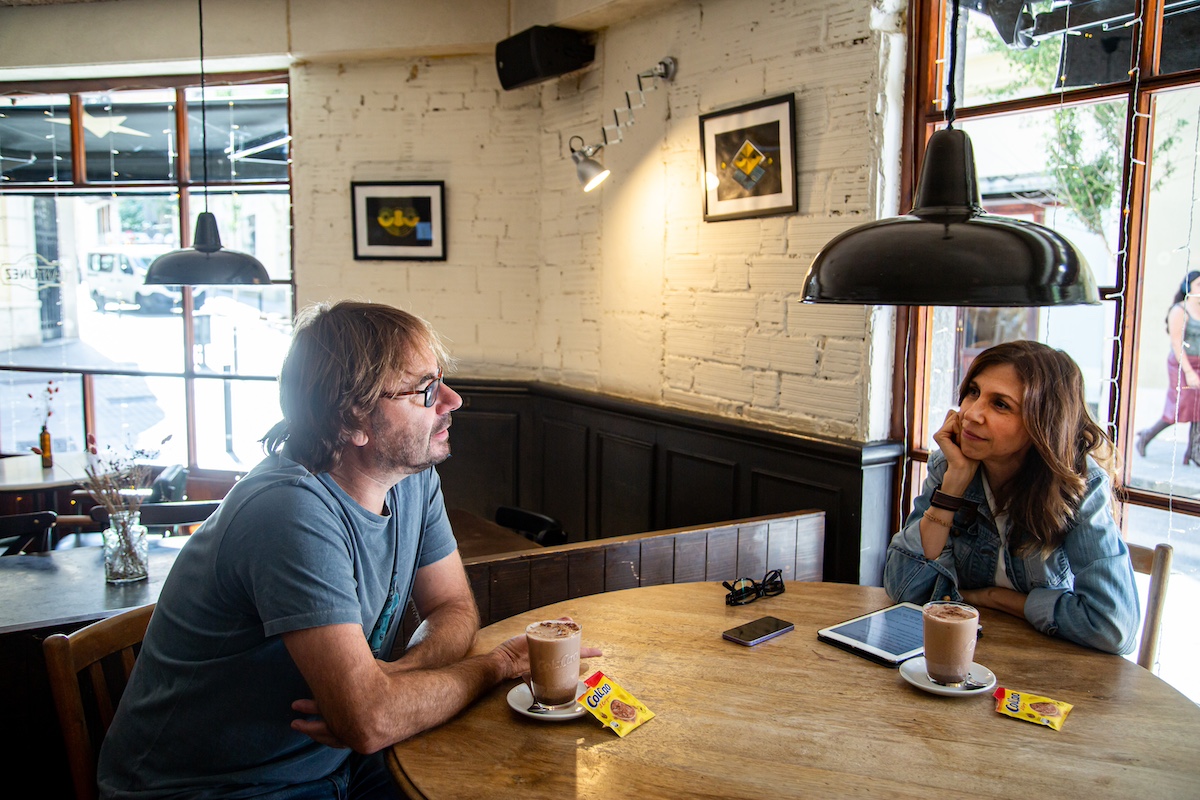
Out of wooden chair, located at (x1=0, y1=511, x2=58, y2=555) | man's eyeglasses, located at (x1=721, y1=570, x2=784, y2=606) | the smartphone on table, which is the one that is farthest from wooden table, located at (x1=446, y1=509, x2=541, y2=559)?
wooden chair, located at (x1=0, y1=511, x2=58, y2=555)

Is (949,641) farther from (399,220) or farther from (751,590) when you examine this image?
(399,220)

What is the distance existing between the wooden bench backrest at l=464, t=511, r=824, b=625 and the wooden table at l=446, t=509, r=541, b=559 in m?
0.51

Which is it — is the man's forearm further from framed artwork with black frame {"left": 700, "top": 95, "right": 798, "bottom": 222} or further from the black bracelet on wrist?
framed artwork with black frame {"left": 700, "top": 95, "right": 798, "bottom": 222}

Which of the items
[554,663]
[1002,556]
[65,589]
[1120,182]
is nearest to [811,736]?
[554,663]

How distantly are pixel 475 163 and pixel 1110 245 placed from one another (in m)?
3.14

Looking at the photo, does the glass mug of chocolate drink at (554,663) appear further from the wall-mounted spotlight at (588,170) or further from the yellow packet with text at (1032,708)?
the wall-mounted spotlight at (588,170)

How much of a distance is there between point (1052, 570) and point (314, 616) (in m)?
1.40

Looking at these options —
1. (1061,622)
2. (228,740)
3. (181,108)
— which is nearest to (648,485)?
(1061,622)

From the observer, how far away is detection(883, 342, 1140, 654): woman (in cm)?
173

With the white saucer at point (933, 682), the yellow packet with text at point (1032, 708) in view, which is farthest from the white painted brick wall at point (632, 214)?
the yellow packet with text at point (1032, 708)

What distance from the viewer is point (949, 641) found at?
140 centimetres

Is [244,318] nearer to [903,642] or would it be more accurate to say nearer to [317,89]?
[317,89]

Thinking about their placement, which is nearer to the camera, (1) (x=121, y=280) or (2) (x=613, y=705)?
(2) (x=613, y=705)

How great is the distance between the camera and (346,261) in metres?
4.89
